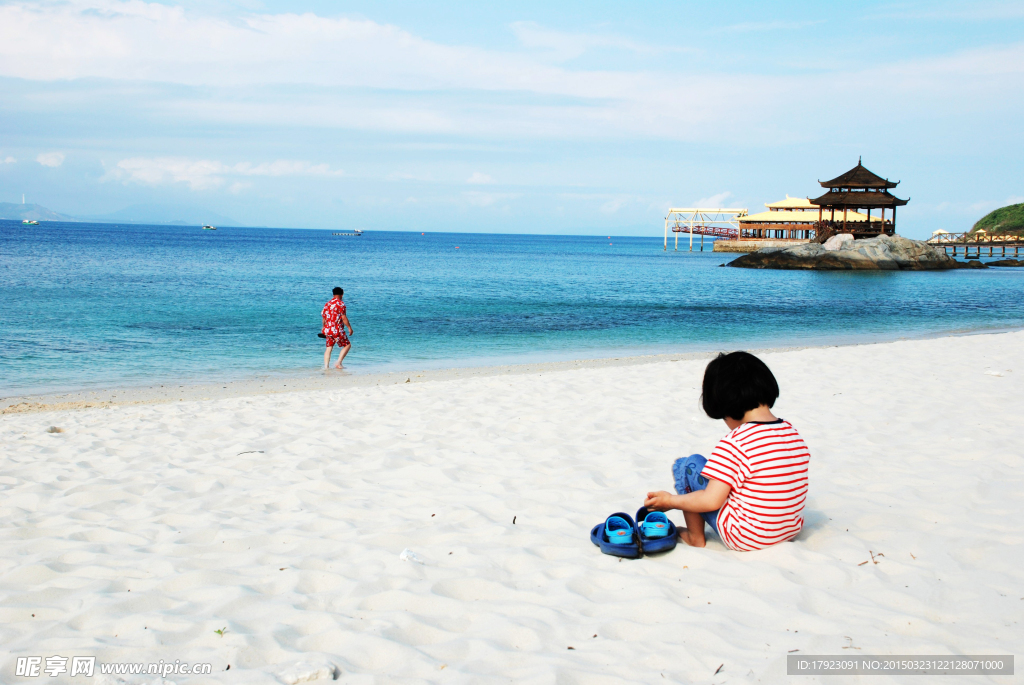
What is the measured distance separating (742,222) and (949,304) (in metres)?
48.7

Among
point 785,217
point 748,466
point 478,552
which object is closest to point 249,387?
point 478,552

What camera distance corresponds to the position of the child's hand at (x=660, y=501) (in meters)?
3.60

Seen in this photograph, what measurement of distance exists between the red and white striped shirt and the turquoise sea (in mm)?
10454

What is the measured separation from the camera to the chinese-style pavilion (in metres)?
49.5

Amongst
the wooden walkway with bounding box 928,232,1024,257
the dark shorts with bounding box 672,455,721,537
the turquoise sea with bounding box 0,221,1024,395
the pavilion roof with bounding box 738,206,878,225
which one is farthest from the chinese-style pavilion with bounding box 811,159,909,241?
the dark shorts with bounding box 672,455,721,537

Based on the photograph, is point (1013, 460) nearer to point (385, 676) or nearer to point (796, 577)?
point (796, 577)

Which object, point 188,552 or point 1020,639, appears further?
point 188,552

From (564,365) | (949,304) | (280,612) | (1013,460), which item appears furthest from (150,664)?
(949,304)

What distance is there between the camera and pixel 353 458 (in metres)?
5.90

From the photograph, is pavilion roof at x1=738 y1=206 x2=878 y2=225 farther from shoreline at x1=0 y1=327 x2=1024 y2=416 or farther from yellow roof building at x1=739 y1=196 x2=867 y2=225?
shoreline at x1=0 y1=327 x2=1024 y2=416

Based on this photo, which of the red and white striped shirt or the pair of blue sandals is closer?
the red and white striped shirt

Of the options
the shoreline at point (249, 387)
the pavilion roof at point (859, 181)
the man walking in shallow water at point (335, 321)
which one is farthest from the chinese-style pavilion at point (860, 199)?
the man walking in shallow water at point (335, 321)

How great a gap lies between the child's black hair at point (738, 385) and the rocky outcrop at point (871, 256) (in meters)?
49.9

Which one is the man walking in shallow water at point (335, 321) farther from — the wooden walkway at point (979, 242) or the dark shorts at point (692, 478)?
the wooden walkway at point (979, 242)
